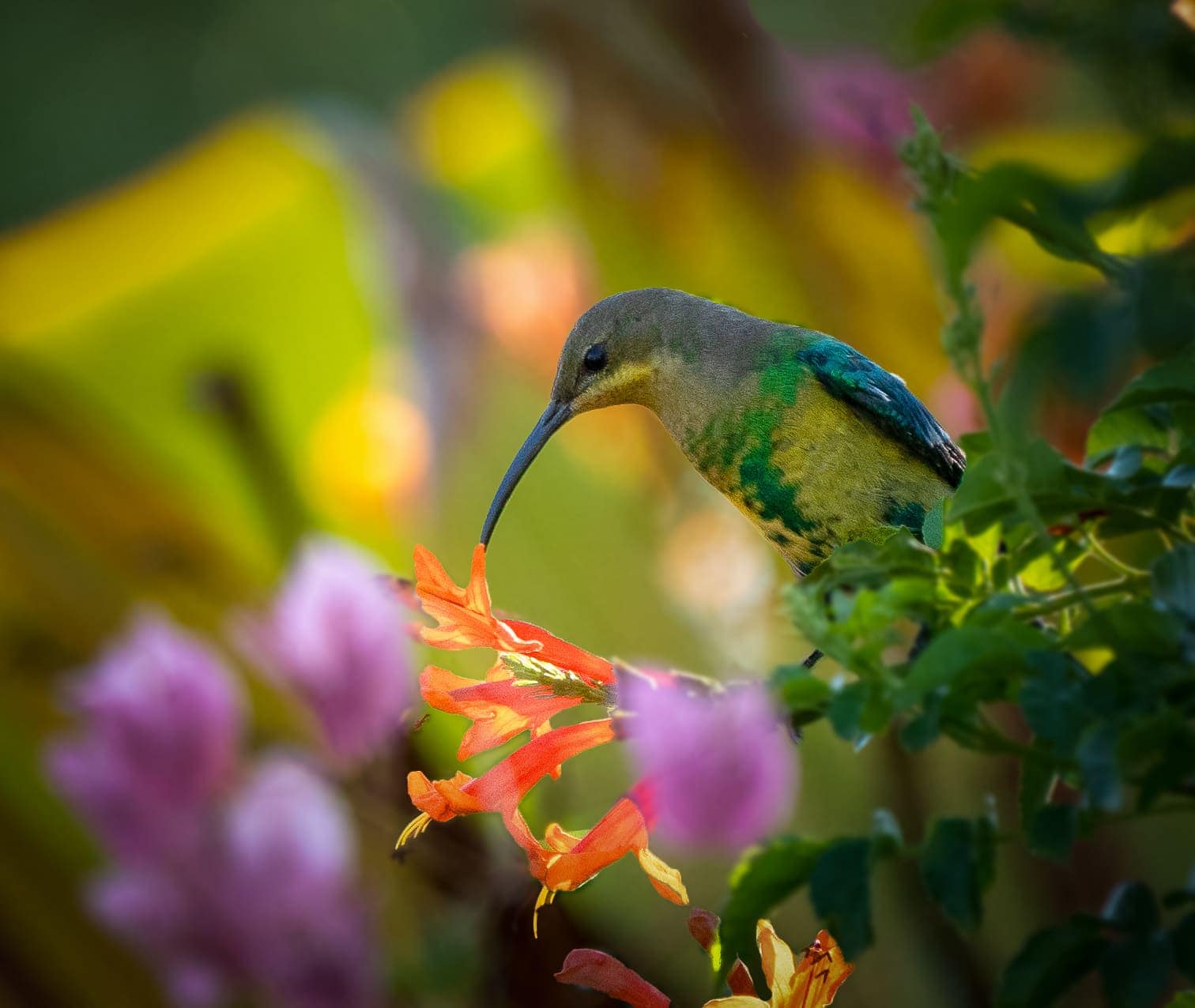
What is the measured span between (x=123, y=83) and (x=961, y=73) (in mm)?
1793

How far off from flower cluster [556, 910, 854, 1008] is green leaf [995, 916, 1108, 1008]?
6 centimetres

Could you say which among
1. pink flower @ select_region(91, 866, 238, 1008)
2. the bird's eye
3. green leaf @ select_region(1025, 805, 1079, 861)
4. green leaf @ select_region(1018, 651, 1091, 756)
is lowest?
pink flower @ select_region(91, 866, 238, 1008)

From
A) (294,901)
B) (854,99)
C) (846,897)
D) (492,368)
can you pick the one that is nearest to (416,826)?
(846,897)

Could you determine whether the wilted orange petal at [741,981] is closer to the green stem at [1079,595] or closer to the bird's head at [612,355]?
the green stem at [1079,595]

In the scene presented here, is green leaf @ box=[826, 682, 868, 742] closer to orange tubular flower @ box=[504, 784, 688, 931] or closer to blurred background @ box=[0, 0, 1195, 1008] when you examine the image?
orange tubular flower @ box=[504, 784, 688, 931]

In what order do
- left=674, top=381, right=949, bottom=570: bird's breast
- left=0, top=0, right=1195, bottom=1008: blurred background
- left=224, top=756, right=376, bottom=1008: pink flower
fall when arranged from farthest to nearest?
1. left=0, top=0, right=1195, bottom=1008: blurred background
2. left=224, top=756, right=376, bottom=1008: pink flower
3. left=674, top=381, right=949, bottom=570: bird's breast

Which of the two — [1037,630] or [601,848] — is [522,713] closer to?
[601,848]

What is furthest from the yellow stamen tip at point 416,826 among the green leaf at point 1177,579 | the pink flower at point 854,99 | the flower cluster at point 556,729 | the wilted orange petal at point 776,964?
the pink flower at point 854,99

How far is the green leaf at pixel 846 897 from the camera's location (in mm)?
270

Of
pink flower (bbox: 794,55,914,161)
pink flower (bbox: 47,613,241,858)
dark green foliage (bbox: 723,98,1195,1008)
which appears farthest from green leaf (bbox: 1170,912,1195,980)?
pink flower (bbox: 794,55,914,161)

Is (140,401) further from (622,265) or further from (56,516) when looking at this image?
(622,265)

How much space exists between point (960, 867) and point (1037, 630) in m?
0.06

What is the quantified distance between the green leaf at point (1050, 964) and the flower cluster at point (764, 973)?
0.06 metres

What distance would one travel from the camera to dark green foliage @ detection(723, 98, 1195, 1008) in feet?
0.74
